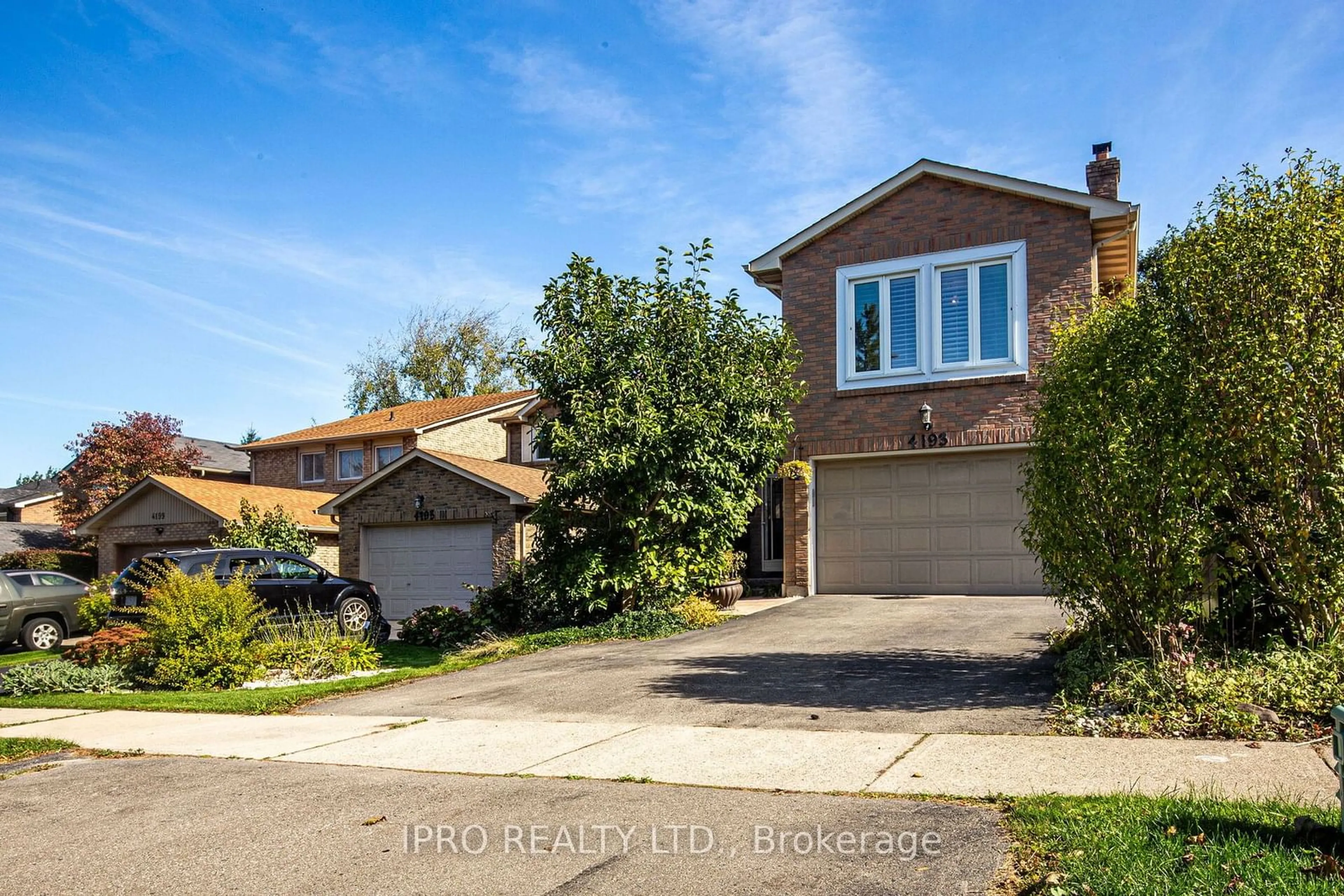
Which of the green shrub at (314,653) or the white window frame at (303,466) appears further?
the white window frame at (303,466)

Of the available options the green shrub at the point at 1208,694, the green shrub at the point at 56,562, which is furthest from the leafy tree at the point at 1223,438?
the green shrub at the point at 56,562

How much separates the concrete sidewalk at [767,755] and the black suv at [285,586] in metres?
7.81

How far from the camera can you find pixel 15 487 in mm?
50875

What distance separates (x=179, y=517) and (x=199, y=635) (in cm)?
1712

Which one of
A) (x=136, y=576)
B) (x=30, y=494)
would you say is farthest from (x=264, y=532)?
(x=30, y=494)

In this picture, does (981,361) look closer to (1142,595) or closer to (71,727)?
(1142,595)

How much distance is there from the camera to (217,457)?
43.3 m

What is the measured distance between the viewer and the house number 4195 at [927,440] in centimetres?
1694

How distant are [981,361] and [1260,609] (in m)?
8.89

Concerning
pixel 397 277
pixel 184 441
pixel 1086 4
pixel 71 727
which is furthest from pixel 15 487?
pixel 1086 4

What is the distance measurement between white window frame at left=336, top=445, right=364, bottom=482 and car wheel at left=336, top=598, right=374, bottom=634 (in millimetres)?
15336

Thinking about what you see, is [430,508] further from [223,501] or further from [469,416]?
[469,416]

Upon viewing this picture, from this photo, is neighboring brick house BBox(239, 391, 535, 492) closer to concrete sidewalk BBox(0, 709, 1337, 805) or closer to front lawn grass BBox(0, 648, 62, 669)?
front lawn grass BBox(0, 648, 62, 669)

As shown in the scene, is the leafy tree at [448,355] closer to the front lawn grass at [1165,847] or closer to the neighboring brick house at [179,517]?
the neighboring brick house at [179,517]
